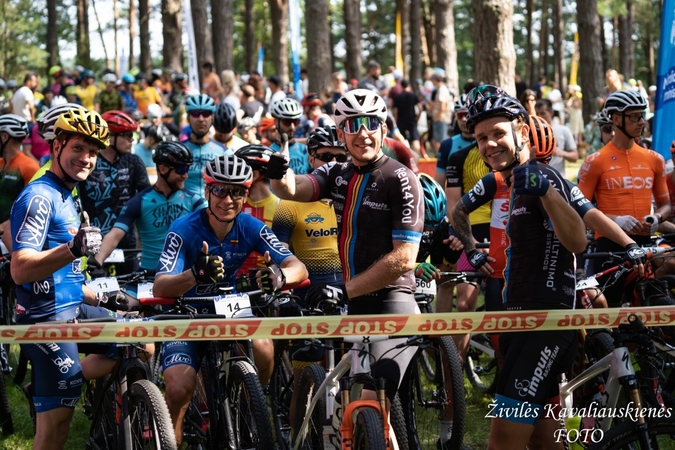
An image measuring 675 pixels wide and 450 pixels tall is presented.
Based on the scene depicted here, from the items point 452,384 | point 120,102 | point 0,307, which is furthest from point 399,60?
point 452,384

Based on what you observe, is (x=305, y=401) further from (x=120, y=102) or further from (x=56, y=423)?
(x=120, y=102)

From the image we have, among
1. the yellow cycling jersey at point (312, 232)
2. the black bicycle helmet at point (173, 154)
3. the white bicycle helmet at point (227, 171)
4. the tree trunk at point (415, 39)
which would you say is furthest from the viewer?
the tree trunk at point (415, 39)

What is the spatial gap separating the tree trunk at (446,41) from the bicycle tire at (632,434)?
76.8 feet

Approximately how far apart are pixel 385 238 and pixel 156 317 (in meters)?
1.47

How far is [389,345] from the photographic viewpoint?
5.30 m

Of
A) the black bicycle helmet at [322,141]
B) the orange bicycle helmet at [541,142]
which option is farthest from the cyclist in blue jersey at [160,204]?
the orange bicycle helmet at [541,142]

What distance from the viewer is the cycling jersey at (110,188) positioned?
966cm

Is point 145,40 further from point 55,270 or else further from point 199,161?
point 55,270

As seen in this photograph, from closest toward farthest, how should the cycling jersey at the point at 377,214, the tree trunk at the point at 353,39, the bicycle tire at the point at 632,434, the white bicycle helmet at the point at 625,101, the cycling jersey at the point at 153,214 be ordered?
the bicycle tire at the point at 632,434
the cycling jersey at the point at 377,214
the white bicycle helmet at the point at 625,101
the cycling jersey at the point at 153,214
the tree trunk at the point at 353,39

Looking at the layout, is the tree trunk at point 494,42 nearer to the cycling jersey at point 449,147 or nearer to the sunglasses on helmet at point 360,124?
the cycling jersey at point 449,147

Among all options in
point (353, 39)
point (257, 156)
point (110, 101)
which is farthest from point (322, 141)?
point (353, 39)

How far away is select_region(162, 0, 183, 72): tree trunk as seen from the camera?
26.0 meters

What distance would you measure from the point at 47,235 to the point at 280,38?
30.5m

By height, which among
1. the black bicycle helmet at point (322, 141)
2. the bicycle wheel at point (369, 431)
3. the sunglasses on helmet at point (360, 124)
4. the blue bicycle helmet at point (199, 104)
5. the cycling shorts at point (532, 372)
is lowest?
the bicycle wheel at point (369, 431)
